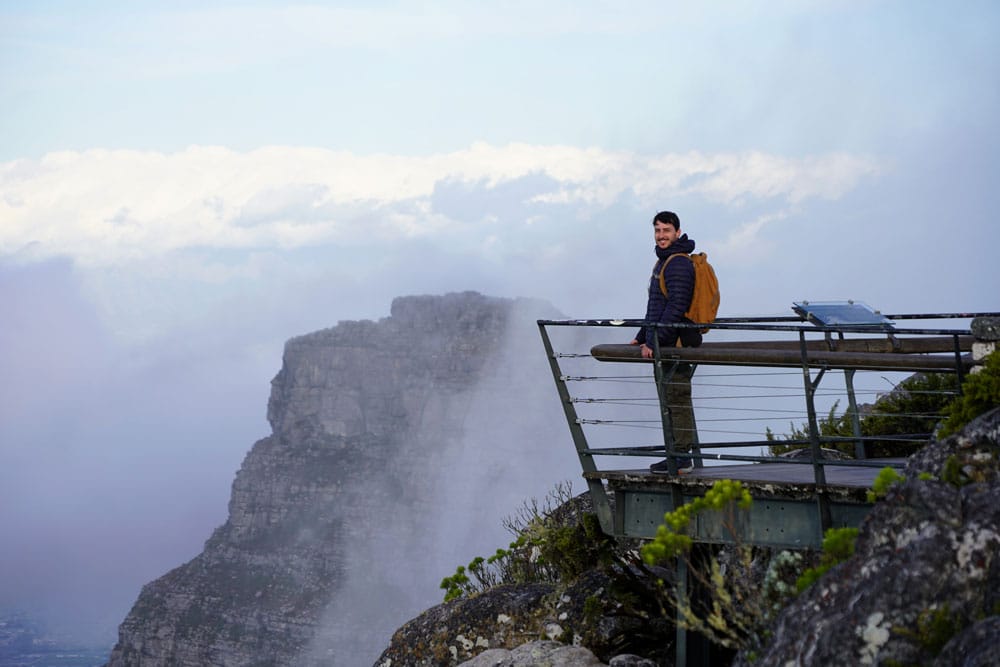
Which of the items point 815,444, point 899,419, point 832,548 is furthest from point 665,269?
point 899,419

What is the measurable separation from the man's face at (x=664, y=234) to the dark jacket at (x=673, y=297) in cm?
4

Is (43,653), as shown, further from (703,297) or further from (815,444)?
(815,444)

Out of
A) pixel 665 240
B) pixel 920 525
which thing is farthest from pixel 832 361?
pixel 920 525

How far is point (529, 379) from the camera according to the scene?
17625 centimetres

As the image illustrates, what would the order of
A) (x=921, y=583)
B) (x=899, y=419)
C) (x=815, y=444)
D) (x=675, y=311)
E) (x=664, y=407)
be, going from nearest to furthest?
(x=921, y=583), (x=815, y=444), (x=664, y=407), (x=675, y=311), (x=899, y=419)

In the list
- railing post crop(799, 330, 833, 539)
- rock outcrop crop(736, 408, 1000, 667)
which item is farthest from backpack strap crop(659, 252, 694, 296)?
rock outcrop crop(736, 408, 1000, 667)

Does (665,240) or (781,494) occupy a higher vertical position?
(665,240)

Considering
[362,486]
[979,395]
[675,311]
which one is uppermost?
[675,311]

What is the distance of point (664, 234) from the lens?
8203 millimetres

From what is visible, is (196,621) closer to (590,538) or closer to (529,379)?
(529,379)

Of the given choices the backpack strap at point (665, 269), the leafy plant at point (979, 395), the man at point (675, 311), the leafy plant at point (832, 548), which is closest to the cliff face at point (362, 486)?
the man at point (675, 311)

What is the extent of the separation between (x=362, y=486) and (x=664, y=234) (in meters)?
150

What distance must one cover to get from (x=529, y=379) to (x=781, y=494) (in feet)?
556

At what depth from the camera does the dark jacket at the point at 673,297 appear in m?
7.70
